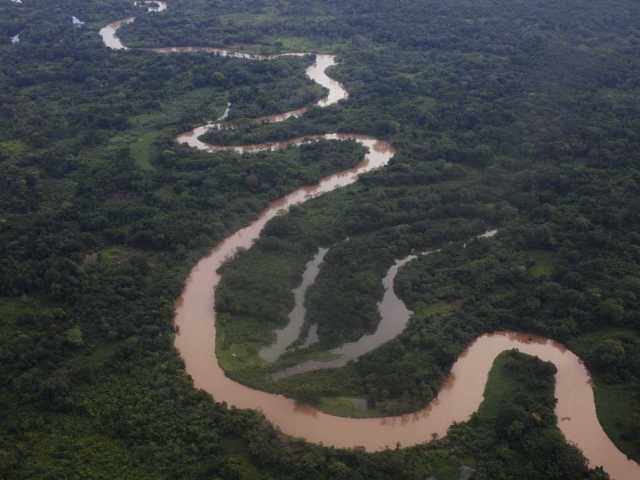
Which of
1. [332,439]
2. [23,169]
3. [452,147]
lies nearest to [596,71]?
[452,147]

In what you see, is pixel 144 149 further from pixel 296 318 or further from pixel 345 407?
pixel 345 407

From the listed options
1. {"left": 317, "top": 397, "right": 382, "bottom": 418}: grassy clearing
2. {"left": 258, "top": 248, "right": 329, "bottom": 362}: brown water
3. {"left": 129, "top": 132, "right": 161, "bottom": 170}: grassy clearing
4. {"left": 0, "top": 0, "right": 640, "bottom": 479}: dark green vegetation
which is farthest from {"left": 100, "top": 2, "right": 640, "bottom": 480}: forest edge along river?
{"left": 129, "top": 132, "right": 161, "bottom": 170}: grassy clearing

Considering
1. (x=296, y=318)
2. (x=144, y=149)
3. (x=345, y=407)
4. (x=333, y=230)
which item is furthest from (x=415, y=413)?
(x=144, y=149)

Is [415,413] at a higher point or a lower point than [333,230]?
lower

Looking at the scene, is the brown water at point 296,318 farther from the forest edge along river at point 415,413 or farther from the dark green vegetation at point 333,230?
the forest edge along river at point 415,413

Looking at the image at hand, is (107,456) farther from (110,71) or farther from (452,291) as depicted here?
(110,71)

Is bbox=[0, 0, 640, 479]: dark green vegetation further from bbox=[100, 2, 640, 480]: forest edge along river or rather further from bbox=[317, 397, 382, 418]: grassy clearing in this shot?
bbox=[100, 2, 640, 480]: forest edge along river

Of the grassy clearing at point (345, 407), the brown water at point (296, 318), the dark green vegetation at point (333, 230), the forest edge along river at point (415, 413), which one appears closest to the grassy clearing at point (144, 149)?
the dark green vegetation at point (333, 230)

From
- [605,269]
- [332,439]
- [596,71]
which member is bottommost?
[332,439]
